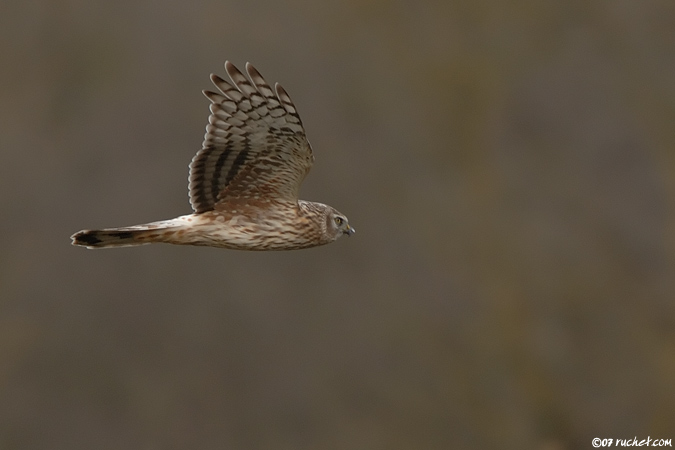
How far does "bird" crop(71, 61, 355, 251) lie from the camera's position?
3.51 m

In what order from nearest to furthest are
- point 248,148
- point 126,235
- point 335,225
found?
point 126,235 < point 248,148 < point 335,225

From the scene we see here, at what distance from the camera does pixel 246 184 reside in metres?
3.74

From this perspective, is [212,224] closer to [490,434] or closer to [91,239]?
[91,239]

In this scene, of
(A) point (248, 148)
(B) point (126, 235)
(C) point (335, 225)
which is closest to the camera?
(B) point (126, 235)

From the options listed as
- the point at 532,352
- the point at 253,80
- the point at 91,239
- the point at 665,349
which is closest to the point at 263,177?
the point at 253,80

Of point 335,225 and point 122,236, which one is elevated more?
point 122,236

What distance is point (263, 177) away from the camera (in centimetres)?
372

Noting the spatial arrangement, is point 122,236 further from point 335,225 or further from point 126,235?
point 335,225

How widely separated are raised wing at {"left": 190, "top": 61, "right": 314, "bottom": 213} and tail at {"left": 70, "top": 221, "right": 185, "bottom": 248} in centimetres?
25

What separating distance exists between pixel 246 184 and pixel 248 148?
17cm

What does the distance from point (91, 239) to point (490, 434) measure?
611 centimetres

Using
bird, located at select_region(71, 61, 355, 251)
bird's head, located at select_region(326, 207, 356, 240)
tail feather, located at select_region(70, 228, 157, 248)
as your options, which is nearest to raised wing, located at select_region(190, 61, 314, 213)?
bird, located at select_region(71, 61, 355, 251)

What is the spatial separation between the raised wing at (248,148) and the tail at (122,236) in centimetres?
25

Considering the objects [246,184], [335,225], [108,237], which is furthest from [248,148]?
[108,237]
